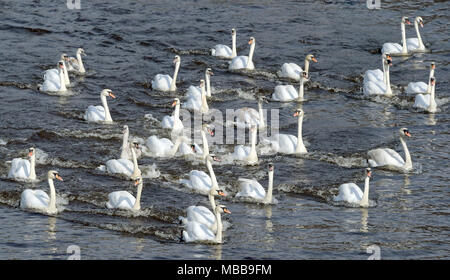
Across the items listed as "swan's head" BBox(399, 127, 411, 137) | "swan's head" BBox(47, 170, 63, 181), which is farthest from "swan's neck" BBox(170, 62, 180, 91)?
"swan's head" BBox(47, 170, 63, 181)

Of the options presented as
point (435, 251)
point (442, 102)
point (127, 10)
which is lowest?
point (435, 251)

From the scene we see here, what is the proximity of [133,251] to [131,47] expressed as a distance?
1626 centimetres

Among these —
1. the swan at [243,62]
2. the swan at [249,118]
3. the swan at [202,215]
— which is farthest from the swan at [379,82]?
the swan at [202,215]

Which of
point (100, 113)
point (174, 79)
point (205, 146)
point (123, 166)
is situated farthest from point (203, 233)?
point (174, 79)

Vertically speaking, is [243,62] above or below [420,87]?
above

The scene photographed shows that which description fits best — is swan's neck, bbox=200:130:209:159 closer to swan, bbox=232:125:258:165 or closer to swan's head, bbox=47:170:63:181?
swan, bbox=232:125:258:165

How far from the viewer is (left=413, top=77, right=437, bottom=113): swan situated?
90.3 feet

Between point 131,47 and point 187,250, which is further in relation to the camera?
point 131,47

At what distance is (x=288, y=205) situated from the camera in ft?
67.8

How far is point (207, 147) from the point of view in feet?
77.3

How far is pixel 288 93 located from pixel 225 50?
4.60 m

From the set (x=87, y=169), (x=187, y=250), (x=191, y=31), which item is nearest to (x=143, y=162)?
(x=87, y=169)

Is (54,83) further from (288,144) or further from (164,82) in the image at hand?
(288,144)

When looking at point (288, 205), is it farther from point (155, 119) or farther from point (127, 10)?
point (127, 10)
